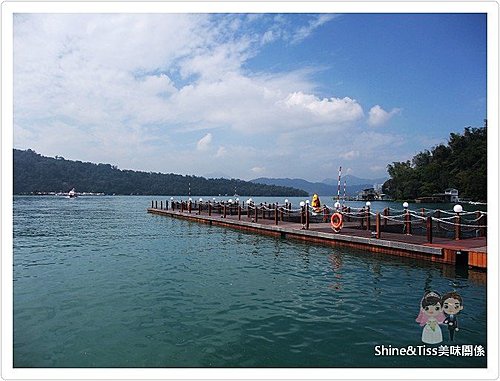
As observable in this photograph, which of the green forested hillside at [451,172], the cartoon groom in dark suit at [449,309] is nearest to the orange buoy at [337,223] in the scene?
the cartoon groom in dark suit at [449,309]

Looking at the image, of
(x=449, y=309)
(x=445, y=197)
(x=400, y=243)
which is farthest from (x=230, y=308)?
(x=445, y=197)

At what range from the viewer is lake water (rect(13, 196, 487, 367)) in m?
5.47

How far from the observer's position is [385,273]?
1030cm

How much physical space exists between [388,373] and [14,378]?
3.94 m

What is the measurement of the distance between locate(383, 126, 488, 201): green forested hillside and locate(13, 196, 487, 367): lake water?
55432 mm

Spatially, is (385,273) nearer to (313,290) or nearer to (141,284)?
(313,290)

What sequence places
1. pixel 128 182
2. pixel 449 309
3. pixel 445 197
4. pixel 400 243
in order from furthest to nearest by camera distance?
1. pixel 128 182
2. pixel 445 197
3. pixel 400 243
4. pixel 449 309

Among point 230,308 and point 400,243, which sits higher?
point 400,243

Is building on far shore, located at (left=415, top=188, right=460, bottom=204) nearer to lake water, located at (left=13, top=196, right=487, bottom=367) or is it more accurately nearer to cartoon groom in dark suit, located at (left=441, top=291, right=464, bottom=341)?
lake water, located at (left=13, top=196, right=487, bottom=367)

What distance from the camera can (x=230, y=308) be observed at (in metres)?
7.40

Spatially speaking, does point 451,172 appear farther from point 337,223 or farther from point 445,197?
point 337,223

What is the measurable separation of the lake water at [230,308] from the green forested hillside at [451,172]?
55.4 metres

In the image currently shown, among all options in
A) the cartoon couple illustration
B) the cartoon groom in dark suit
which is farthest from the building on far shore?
the cartoon couple illustration

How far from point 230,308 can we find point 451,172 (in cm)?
7826
